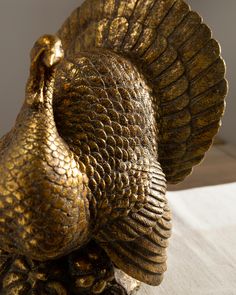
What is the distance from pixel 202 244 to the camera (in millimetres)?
1239

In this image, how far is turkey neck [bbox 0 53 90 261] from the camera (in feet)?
2.20

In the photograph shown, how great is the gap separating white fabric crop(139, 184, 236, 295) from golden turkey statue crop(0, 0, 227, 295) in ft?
0.79

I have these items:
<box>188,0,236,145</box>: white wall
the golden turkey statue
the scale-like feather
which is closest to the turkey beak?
the golden turkey statue

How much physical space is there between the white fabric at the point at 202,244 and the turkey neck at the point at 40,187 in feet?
1.28

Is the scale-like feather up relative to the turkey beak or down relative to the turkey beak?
down

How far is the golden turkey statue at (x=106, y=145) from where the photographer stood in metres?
0.69

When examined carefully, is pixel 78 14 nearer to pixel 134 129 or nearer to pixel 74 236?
pixel 134 129

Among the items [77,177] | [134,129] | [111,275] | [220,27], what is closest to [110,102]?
[134,129]

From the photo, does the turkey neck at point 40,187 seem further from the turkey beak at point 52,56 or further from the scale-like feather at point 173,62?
the scale-like feather at point 173,62

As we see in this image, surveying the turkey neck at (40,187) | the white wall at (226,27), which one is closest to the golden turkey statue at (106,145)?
the turkey neck at (40,187)

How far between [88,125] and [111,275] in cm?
25

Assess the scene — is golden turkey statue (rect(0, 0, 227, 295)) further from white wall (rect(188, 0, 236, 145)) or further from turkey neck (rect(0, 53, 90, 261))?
white wall (rect(188, 0, 236, 145))

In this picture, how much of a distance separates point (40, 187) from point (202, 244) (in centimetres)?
68

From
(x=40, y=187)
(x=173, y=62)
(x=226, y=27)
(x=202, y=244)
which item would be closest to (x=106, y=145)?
(x=40, y=187)
